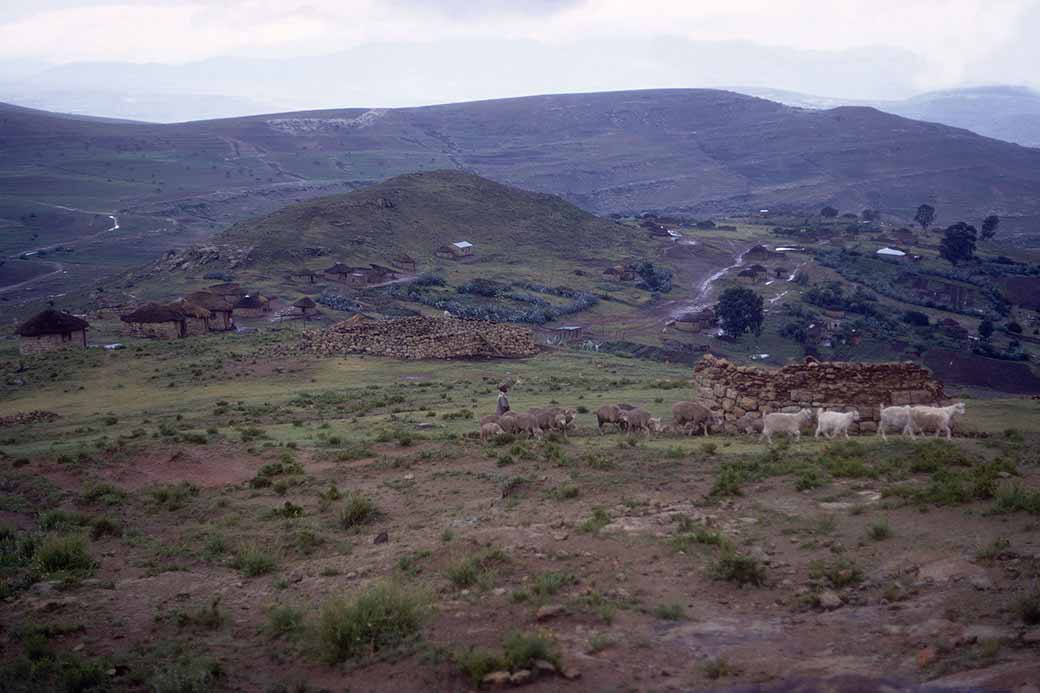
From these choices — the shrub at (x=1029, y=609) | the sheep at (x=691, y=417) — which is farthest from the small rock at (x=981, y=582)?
the sheep at (x=691, y=417)

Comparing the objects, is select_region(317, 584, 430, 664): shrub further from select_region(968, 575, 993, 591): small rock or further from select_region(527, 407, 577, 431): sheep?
select_region(527, 407, 577, 431): sheep

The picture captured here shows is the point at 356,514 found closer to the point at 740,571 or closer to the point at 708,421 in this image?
the point at 740,571

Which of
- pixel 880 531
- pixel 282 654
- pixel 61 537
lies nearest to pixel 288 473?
pixel 61 537

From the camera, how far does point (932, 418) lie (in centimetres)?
1661

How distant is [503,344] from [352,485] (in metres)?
26.2

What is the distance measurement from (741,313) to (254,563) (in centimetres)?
5196

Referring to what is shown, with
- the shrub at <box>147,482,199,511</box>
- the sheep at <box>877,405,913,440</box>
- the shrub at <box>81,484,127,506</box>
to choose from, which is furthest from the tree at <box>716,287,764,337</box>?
the shrub at <box>81,484,127,506</box>

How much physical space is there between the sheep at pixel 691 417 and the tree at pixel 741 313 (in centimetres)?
4179

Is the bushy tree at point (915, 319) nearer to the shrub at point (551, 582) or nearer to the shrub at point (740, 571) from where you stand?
the shrub at point (740, 571)

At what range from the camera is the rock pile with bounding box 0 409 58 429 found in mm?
26062

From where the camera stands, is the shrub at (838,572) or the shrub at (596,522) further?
the shrub at (596,522)

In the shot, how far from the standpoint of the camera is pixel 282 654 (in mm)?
8906

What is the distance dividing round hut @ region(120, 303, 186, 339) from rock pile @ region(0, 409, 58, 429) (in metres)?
20.9

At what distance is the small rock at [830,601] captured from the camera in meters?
8.88
